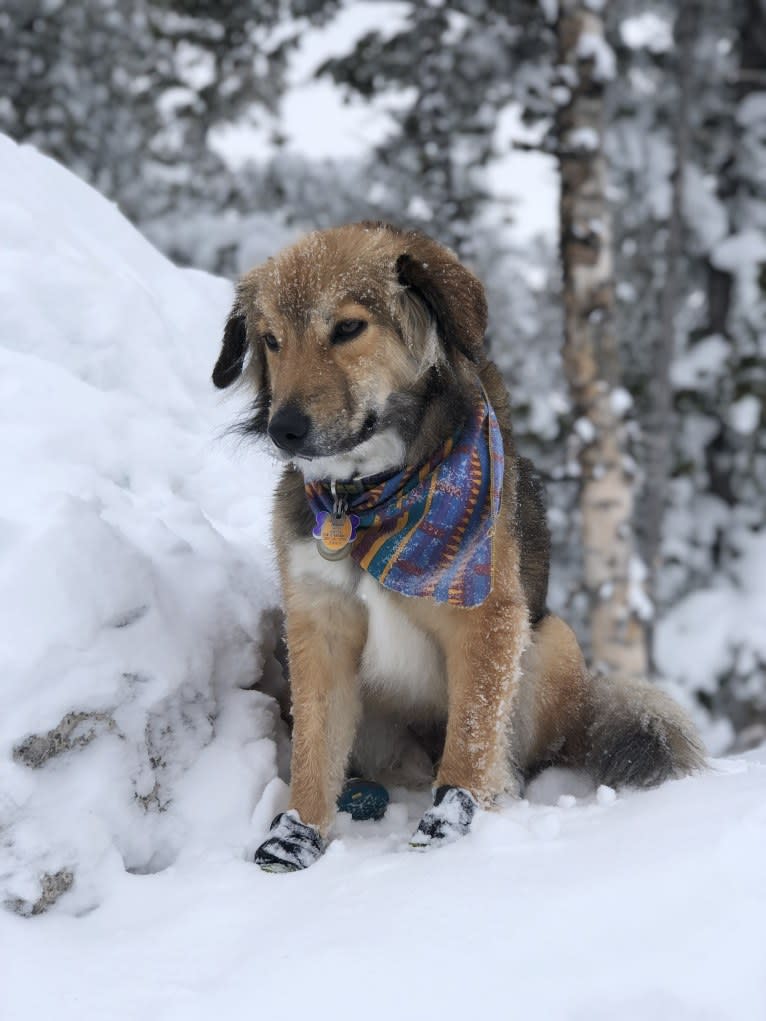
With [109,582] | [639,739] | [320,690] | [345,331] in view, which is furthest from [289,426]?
[639,739]

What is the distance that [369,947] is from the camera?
188cm

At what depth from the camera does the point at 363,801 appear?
9.89 ft

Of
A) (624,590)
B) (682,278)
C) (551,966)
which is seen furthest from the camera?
(682,278)

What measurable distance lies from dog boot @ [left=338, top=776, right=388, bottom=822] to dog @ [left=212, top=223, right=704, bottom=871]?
124mm

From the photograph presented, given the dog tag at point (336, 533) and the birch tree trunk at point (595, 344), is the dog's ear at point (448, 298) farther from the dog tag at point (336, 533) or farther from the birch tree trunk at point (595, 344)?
the birch tree trunk at point (595, 344)

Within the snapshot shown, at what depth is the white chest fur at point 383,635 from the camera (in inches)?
109

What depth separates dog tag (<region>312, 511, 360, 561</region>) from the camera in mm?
2723

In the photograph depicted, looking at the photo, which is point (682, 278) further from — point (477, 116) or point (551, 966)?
point (551, 966)

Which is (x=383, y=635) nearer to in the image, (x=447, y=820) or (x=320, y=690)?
(x=320, y=690)

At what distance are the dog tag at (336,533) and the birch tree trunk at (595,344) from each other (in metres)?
4.12

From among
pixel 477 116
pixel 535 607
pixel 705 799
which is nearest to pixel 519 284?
pixel 477 116

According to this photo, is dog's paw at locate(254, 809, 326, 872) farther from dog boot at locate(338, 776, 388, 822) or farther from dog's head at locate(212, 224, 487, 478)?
dog's head at locate(212, 224, 487, 478)

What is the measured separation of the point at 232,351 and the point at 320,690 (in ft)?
3.73

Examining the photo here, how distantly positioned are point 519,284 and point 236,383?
11362mm
